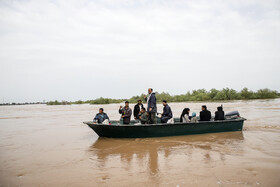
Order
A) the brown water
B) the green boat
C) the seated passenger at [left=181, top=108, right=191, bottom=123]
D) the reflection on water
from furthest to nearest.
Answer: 1. the seated passenger at [left=181, top=108, right=191, bottom=123]
2. the green boat
3. the reflection on water
4. the brown water

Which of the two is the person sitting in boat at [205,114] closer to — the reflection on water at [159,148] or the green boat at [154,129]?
the green boat at [154,129]

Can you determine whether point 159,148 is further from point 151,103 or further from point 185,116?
point 185,116

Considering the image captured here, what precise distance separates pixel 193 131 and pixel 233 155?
276 centimetres

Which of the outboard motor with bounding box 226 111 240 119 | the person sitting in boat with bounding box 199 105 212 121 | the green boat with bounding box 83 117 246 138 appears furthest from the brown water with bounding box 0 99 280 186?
the outboard motor with bounding box 226 111 240 119

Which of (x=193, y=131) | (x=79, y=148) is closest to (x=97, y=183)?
(x=79, y=148)

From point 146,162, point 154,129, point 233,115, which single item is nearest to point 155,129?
point 154,129

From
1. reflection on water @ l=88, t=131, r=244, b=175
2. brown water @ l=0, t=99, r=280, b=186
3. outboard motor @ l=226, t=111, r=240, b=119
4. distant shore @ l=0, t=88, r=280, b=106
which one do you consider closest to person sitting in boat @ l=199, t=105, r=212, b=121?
reflection on water @ l=88, t=131, r=244, b=175

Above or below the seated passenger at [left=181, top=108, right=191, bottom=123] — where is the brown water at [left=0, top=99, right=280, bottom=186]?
below

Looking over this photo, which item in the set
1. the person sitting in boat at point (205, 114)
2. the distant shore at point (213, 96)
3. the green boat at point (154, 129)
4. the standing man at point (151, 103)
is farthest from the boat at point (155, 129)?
the distant shore at point (213, 96)

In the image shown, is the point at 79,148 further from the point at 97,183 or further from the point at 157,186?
the point at 157,186

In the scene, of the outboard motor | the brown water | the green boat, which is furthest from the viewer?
the outboard motor

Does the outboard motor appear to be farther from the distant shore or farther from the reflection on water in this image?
the distant shore

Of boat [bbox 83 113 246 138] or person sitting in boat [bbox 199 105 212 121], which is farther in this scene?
person sitting in boat [bbox 199 105 212 121]

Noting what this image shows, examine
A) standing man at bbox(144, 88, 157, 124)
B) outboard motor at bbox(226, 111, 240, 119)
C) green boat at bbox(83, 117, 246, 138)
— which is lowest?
green boat at bbox(83, 117, 246, 138)
